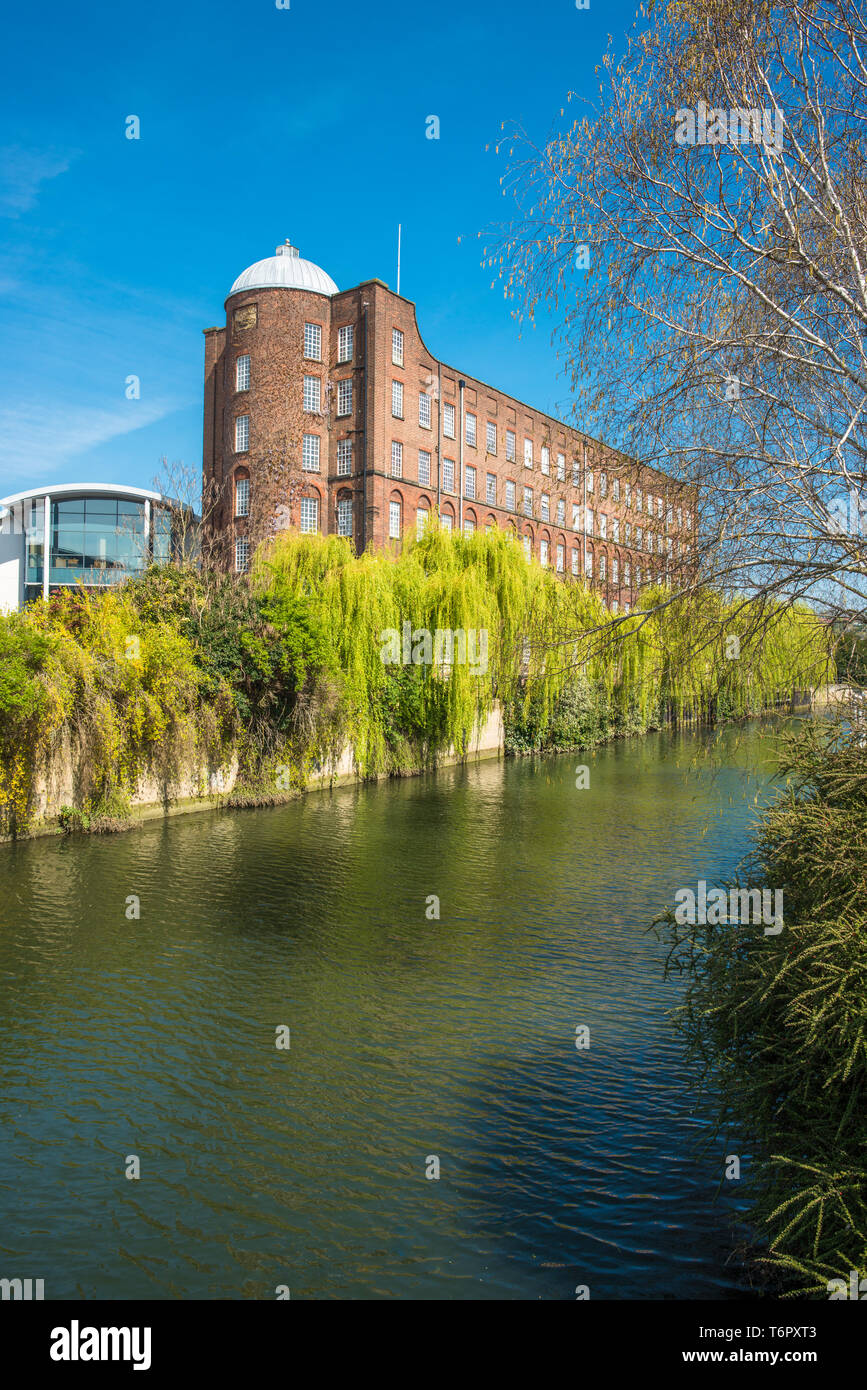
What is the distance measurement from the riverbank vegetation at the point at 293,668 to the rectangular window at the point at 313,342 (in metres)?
14.6

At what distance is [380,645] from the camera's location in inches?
1057

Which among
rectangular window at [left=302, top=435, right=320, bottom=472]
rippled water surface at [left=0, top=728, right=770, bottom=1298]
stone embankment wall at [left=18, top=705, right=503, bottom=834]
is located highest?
rectangular window at [left=302, top=435, right=320, bottom=472]

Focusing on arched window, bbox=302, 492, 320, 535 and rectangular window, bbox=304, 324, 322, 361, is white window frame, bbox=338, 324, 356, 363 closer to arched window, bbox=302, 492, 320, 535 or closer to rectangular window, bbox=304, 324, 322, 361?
rectangular window, bbox=304, 324, 322, 361

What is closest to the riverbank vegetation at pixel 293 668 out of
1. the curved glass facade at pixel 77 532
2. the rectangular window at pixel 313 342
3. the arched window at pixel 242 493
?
the arched window at pixel 242 493

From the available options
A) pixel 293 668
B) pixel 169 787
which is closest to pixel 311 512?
pixel 293 668

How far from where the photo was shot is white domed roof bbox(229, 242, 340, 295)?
4119cm

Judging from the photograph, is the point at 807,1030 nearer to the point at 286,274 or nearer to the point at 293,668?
the point at 293,668

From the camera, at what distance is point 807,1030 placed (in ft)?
13.9

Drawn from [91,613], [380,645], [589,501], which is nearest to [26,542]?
[380,645]

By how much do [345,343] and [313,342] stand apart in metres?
1.45

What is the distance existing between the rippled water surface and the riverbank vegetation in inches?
64.0

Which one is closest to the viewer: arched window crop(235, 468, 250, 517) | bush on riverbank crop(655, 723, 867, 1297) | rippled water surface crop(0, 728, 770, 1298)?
bush on riverbank crop(655, 723, 867, 1297)

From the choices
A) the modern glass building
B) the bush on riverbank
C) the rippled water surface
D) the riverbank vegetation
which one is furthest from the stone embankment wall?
the modern glass building
